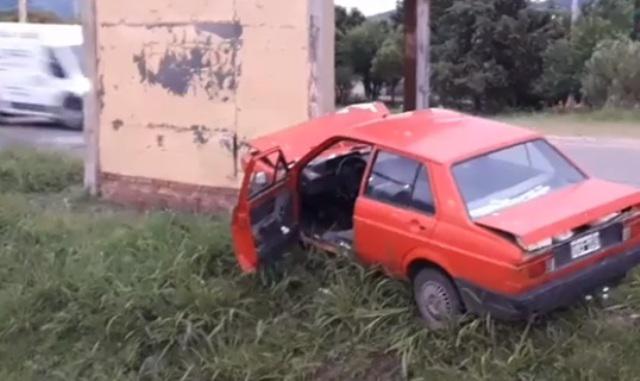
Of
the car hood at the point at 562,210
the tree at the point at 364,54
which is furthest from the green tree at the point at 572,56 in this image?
the car hood at the point at 562,210

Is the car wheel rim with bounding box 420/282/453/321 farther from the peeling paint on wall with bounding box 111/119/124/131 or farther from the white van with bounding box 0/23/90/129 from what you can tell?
the white van with bounding box 0/23/90/129

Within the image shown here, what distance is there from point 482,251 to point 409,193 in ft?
2.90

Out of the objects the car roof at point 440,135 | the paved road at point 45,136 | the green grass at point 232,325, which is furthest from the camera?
the paved road at point 45,136

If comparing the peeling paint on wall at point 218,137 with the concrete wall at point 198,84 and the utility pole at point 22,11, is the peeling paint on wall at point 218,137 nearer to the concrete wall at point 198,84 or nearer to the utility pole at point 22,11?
Result: the concrete wall at point 198,84

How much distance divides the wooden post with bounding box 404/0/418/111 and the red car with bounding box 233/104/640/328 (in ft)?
10.6

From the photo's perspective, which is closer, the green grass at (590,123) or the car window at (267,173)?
the car window at (267,173)

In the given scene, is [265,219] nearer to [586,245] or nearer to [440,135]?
[440,135]

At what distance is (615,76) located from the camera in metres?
27.7

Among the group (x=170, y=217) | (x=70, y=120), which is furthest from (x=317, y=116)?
(x=70, y=120)

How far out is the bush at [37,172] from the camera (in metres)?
14.0

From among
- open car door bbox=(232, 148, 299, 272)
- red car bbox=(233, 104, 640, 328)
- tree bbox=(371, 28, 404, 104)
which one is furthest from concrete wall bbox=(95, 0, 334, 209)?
tree bbox=(371, 28, 404, 104)

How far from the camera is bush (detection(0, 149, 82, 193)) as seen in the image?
549 inches

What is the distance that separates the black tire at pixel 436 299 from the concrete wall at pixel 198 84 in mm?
3431

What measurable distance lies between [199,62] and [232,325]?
4.04 meters
